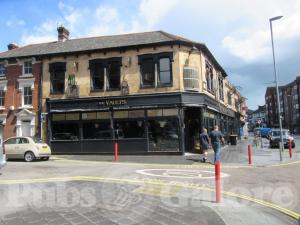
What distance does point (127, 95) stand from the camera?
81.4 feet

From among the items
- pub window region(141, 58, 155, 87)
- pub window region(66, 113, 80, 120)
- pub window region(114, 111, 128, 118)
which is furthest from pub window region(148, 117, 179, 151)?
pub window region(66, 113, 80, 120)

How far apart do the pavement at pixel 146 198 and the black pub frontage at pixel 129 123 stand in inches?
381

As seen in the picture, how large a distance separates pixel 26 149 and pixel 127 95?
305 inches

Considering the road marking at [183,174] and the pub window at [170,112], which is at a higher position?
the pub window at [170,112]

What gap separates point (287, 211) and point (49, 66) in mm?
22272

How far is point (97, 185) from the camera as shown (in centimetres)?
1112

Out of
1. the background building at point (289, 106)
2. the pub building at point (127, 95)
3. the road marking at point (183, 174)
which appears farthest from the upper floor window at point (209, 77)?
the background building at point (289, 106)

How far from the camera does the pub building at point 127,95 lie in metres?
24.2

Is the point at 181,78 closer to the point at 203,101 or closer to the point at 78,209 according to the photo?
the point at 203,101

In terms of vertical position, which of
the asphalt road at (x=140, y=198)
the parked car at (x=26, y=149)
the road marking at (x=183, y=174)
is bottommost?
the asphalt road at (x=140, y=198)

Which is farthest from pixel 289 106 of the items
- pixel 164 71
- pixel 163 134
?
pixel 163 134

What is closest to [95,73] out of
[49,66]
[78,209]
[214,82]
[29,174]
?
[49,66]

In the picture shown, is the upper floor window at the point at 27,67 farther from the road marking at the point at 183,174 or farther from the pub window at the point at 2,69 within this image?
the road marking at the point at 183,174

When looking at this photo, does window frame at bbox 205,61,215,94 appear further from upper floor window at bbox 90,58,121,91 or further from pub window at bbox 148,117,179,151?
upper floor window at bbox 90,58,121,91
